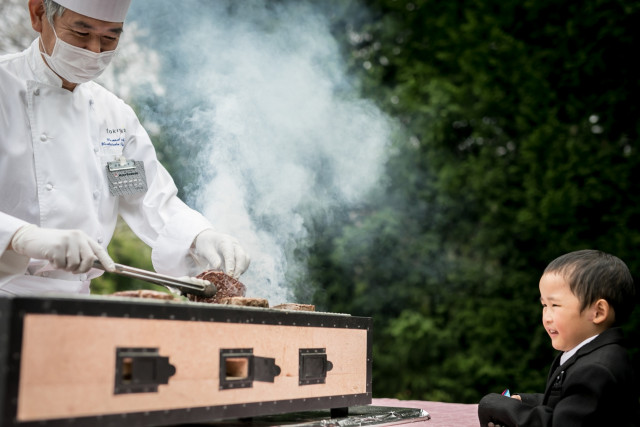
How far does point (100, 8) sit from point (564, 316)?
2.00 metres

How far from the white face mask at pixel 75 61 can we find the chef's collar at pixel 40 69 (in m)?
0.02

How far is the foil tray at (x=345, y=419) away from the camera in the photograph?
240 centimetres

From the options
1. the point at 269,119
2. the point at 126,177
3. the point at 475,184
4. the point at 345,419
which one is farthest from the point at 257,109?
the point at 345,419

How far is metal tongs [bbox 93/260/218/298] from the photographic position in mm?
2113

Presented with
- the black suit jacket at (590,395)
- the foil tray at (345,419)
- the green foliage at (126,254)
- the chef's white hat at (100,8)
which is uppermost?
the chef's white hat at (100,8)

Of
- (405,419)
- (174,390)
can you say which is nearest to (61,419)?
(174,390)

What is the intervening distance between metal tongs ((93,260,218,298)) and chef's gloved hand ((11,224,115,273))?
3cm

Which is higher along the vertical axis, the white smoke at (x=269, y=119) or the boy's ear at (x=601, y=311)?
the white smoke at (x=269, y=119)

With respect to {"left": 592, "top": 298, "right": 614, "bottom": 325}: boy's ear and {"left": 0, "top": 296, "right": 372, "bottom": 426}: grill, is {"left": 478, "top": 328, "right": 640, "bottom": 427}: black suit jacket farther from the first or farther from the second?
{"left": 0, "top": 296, "right": 372, "bottom": 426}: grill

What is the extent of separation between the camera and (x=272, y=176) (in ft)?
17.3

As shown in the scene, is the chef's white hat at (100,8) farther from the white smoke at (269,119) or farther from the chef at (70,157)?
the white smoke at (269,119)

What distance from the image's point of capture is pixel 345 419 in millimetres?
2549

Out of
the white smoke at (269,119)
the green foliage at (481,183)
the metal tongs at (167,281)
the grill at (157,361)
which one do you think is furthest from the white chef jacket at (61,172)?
the green foliage at (481,183)

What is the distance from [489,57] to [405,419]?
379 cm
